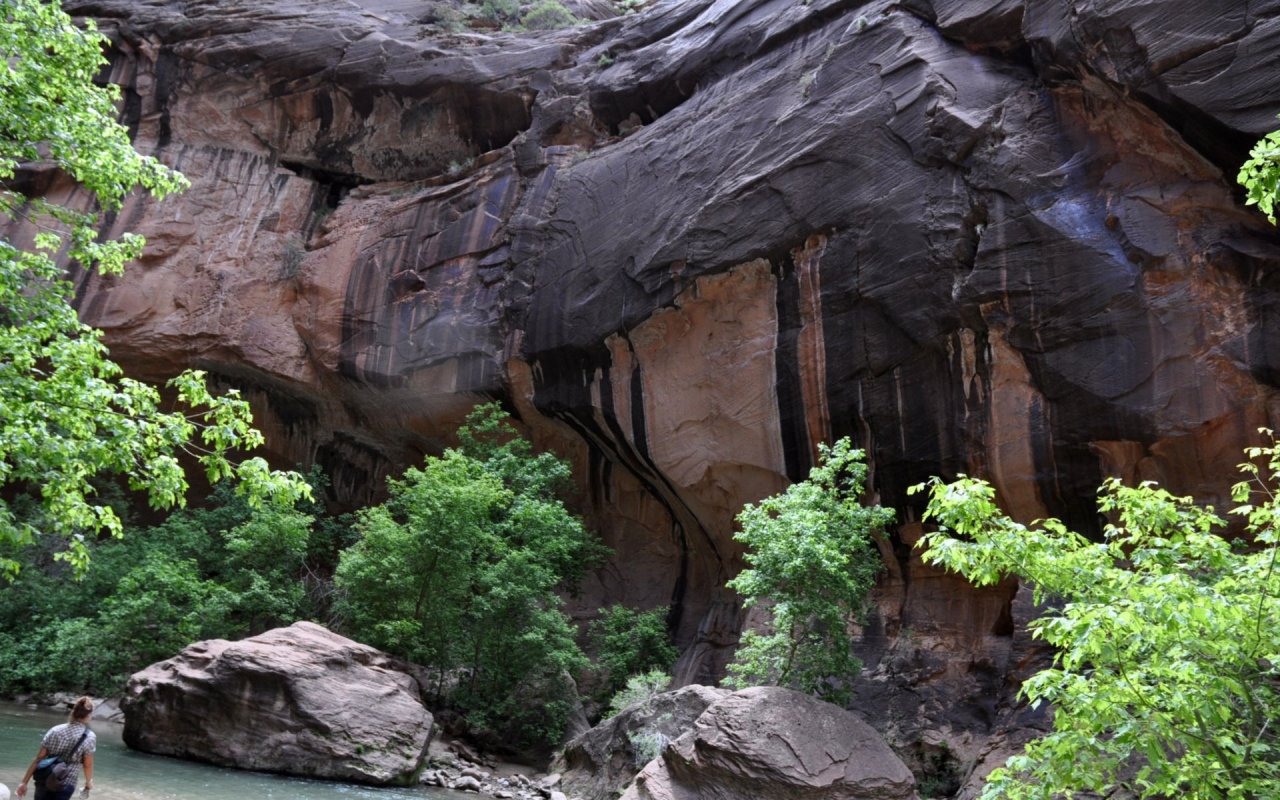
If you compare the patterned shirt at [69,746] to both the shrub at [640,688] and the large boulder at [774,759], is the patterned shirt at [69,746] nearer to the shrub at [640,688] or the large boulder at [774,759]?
the large boulder at [774,759]

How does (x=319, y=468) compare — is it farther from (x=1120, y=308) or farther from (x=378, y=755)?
(x=1120, y=308)

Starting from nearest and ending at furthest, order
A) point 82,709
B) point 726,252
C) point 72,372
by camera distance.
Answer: point 72,372, point 82,709, point 726,252

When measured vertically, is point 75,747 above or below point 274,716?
above

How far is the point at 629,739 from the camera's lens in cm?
1308

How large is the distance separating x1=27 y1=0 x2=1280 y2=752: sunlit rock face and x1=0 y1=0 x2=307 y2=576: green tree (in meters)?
9.89

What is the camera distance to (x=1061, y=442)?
13359mm

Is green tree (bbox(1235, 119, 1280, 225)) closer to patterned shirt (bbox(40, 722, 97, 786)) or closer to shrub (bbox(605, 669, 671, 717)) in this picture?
patterned shirt (bbox(40, 722, 97, 786))

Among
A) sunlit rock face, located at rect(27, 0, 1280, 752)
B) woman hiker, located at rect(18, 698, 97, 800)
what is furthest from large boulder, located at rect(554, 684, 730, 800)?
woman hiker, located at rect(18, 698, 97, 800)

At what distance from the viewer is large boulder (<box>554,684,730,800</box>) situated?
12.6 meters

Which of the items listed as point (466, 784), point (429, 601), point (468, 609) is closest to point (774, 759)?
point (466, 784)

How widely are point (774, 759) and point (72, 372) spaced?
25.2ft

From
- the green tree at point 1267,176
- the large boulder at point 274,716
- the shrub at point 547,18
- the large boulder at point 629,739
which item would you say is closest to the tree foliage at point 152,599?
the large boulder at point 274,716

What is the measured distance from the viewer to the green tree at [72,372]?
6973 millimetres

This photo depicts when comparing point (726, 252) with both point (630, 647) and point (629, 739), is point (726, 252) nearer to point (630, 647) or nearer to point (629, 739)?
A: point (630, 647)
